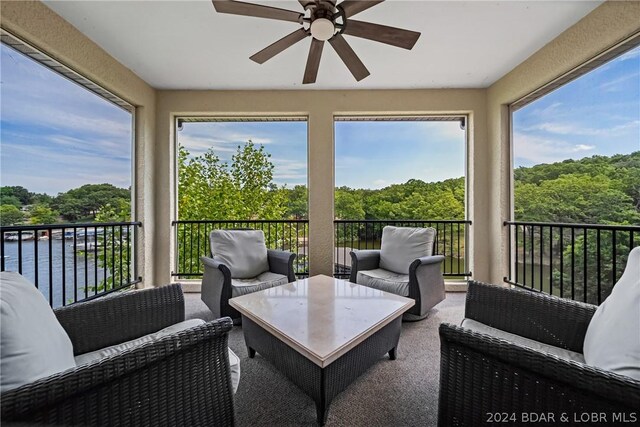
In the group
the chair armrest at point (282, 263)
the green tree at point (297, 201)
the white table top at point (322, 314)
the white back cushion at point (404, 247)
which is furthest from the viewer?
the green tree at point (297, 201)

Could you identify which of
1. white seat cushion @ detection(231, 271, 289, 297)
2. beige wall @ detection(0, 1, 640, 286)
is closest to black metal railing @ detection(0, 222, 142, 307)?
beige wall @ detection(0, 1, 640, 286)

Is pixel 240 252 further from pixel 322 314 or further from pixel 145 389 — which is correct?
pixel 145 389

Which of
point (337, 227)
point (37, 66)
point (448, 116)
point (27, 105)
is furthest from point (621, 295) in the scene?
point (37, 66)

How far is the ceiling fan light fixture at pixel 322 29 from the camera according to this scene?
1554 millimetres

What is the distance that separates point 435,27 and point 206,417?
3080 millimetres

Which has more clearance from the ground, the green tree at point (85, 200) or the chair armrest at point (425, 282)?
the green tree at point (85, 200)

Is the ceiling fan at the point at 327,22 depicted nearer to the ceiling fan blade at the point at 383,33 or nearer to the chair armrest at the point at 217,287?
the ceiling fan blade at the point at 383,33

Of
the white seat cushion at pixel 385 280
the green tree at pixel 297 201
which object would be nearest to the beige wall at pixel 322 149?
the green tree at pixel 297 201

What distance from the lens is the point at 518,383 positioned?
81 centimetres

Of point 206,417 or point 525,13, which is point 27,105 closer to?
point 206,417

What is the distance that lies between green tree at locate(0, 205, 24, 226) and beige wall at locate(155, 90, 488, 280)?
55.0 inches

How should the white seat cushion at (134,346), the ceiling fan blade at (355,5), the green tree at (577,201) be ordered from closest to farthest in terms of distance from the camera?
1. the white seat cushion at (134,346)
2. the ceiling fan blade at (355,5)
3. the green tree at (577,201)

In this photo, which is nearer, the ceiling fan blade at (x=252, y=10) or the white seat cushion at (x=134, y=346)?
the white seat cushion at (x=134, y=346)

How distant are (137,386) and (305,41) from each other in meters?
2.72
